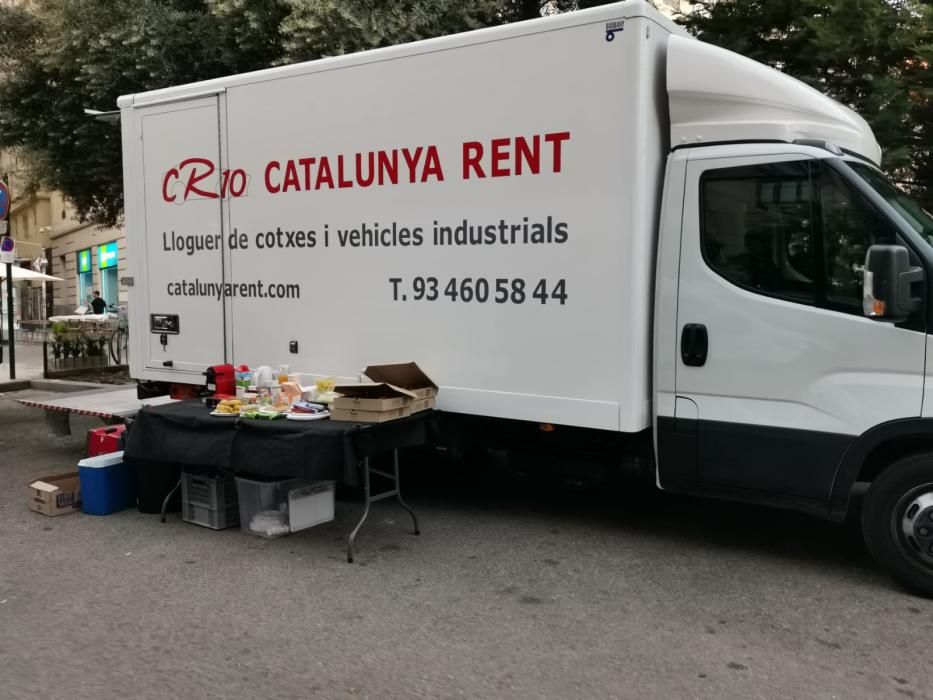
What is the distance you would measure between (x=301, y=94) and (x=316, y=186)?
2.15ft

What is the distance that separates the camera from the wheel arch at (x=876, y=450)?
414 cm

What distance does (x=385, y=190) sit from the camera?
545 cm

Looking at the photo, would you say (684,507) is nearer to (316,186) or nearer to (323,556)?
(323,556)

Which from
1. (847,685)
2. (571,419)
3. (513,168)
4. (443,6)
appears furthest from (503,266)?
(443,6)

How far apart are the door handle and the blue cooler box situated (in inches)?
161

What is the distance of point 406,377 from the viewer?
206 inches

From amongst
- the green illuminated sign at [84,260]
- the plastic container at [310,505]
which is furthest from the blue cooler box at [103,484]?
the green illuminated sign at [84,260]

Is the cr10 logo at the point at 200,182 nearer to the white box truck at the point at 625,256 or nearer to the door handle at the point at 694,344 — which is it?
the white box truck at the point at 625,256

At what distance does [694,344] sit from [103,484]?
4.21m

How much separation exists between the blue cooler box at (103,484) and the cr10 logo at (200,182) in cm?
209

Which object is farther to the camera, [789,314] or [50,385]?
[50,385]

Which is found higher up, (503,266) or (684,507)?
(503,266)

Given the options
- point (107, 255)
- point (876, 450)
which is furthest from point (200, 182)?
point (107, 255)

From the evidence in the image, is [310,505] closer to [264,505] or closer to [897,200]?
[264,505]
